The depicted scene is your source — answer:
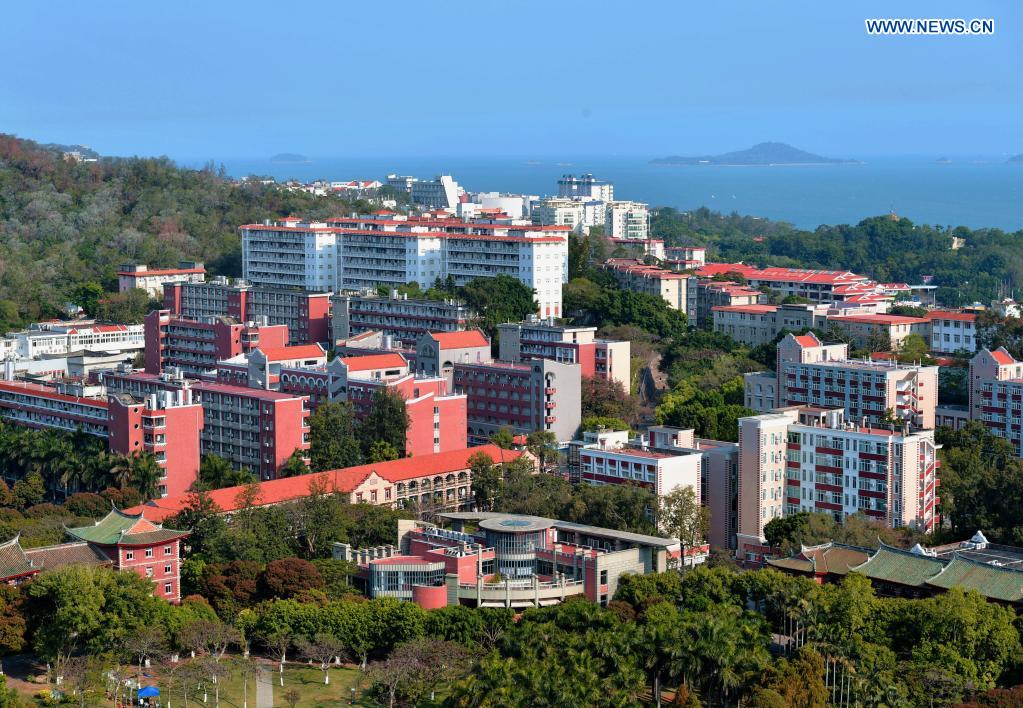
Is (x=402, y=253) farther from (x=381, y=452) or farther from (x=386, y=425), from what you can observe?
(x=381, y=452)

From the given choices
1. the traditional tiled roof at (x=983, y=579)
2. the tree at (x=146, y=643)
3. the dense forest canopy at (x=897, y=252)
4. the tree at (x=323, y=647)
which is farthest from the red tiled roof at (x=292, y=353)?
the dense forest canopy at (x=897, y=252)

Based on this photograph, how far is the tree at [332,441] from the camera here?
113 ft

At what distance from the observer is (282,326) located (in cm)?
4647

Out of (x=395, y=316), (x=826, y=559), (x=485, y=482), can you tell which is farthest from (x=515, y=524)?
(x=395, y=316)

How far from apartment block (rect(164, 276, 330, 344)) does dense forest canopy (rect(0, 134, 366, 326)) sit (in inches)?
208

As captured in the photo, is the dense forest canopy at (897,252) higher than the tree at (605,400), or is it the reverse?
the dense forest canopy at (897,252)

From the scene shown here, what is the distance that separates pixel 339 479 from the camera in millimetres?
31625

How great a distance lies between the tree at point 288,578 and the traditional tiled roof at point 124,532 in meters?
1.81

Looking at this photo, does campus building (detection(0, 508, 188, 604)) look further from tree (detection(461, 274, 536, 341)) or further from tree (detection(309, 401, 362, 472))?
tree (detection(461, 274, 536, 341))

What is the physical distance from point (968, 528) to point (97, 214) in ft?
142

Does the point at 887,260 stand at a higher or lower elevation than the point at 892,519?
higher

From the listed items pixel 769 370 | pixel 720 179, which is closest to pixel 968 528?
pixel 769 370

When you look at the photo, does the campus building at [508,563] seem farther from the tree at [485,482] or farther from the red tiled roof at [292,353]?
the red tiled roof at [292,353]

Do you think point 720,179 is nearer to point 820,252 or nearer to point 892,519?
point 820,252
